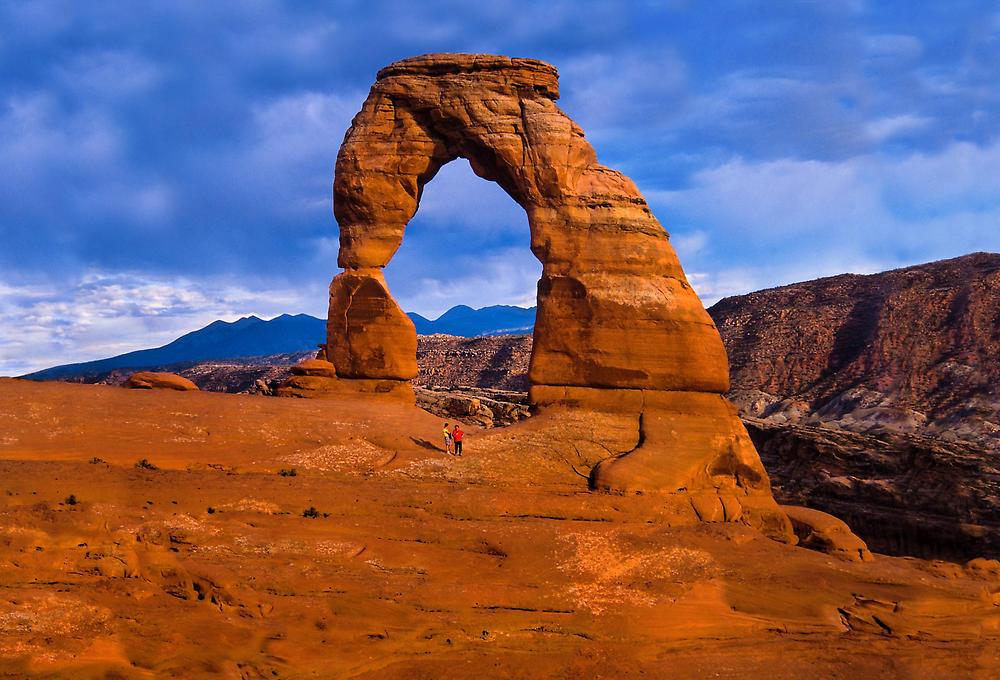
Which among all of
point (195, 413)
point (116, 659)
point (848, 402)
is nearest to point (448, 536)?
point (116, 659)

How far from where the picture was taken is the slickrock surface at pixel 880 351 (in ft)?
168

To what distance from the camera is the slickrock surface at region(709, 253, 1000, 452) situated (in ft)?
168

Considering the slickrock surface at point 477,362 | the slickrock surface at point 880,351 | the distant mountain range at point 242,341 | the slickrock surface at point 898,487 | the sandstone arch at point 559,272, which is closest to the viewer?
the sandstone arch at point 559,272

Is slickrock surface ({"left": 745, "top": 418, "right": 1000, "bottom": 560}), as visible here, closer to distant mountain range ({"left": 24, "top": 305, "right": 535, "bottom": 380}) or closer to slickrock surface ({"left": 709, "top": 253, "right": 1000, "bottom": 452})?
slickrock surface ({"left": 709, "top": 253, "right": 1000, "bottom": 452})

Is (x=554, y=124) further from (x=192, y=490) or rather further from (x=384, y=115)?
Answer: (x=192, y=490)

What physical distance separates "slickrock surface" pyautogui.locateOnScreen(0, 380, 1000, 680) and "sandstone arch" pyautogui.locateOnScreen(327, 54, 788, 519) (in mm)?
1009

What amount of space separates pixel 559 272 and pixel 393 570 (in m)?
7.42

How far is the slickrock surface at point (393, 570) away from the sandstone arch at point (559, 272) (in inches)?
39.7

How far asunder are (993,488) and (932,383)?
24.5 meters

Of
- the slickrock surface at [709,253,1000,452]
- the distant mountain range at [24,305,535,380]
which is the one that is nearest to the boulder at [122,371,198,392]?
the slickrock surface at [709,253,1000,452]

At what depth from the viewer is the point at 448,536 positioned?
12.7 metres

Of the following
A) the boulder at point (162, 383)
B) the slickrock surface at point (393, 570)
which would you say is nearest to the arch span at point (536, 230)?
the slickrock surface at point (393, 570)

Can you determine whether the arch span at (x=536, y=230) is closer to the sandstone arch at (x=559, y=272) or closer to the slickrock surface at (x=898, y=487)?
the sandstone arch at (x=559, y=272)

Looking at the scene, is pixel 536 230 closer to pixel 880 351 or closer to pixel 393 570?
pixel 393 570
